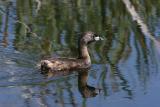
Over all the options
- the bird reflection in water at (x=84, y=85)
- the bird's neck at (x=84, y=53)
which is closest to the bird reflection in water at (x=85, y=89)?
the bird reflection in water at (x=84, y=85)

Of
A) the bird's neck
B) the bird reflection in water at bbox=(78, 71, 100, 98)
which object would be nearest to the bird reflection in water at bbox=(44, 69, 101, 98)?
the bird reflection in water at bbox=(78, 71, 100, 98)

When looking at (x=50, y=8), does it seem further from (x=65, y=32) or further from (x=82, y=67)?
(x=82, y=67)

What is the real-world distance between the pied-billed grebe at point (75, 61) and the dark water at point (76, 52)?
0.59 ft

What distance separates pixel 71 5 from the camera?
47.3 feet

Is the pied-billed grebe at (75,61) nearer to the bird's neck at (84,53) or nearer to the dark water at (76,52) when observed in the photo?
the bird's neck at (84,53)

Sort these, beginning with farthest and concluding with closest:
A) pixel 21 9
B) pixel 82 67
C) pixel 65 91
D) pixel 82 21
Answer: pixel 21 9 → pixel 82 21 → pixel 82 67 → pixel 65 91

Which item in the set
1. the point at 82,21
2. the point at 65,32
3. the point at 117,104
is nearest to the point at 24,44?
the point at 65,32

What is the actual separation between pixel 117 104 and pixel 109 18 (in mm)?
5262

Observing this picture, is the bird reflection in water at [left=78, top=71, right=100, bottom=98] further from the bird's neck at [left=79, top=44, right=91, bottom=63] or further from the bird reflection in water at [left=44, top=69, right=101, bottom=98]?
the bird's neck at [left=79, top=44, right=91, bottom=63]

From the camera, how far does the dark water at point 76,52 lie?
866 centimetres

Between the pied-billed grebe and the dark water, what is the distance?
179 millimetres

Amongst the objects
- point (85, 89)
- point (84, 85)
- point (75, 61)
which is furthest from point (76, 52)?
point (85, 89)

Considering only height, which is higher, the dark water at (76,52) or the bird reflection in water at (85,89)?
the dark water at (76,52)

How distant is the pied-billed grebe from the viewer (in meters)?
10.1
